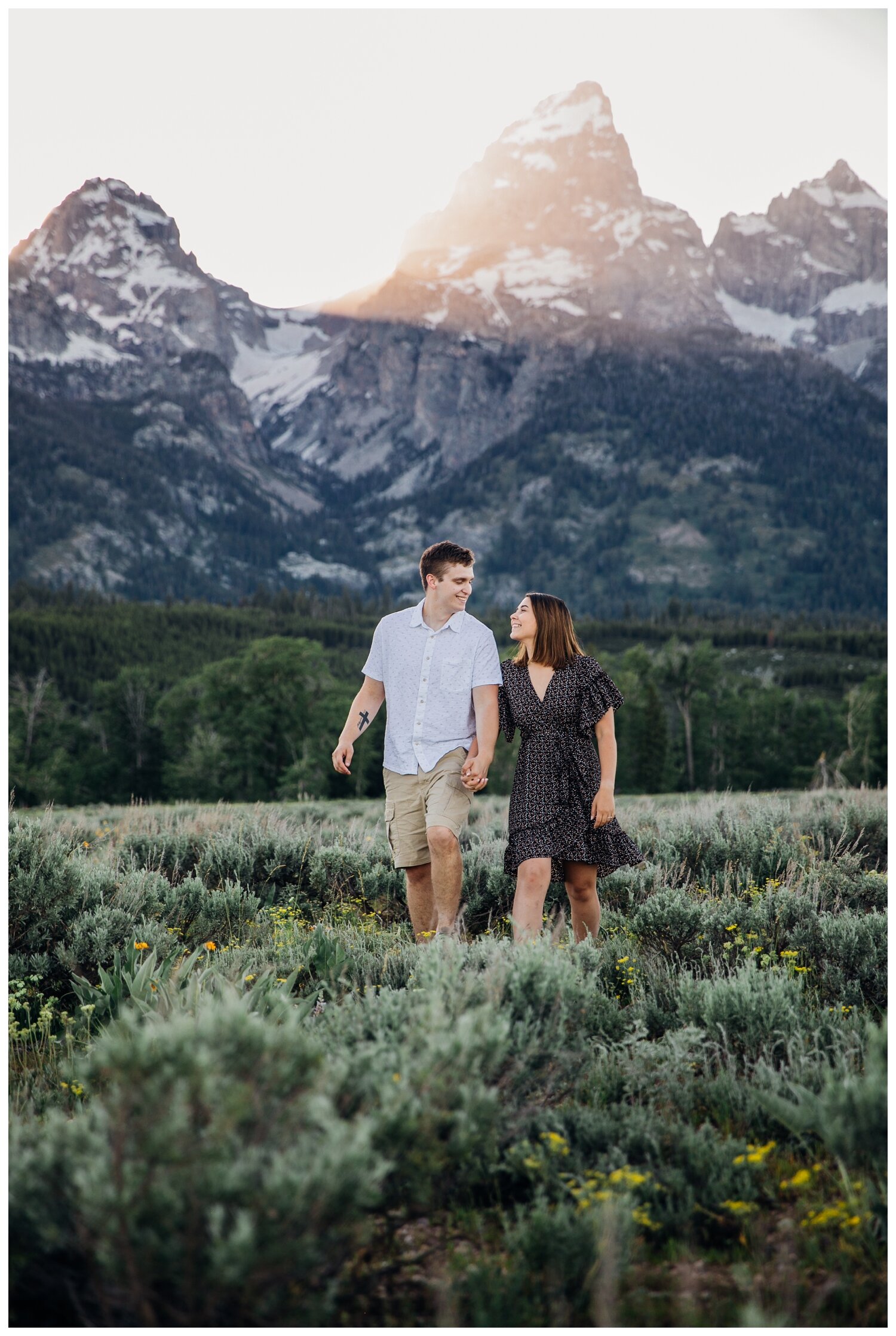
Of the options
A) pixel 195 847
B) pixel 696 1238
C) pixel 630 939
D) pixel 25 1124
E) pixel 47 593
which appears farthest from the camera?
pixel 47 593

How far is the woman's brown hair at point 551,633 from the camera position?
536 cm

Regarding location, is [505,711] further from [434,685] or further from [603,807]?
[603,807]

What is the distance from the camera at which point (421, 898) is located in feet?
18.3

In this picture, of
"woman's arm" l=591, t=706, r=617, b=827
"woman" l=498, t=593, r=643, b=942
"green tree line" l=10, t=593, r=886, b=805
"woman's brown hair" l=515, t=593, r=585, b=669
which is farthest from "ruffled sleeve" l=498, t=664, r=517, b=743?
"green tree line" l=10, t=593, r=886, b=805

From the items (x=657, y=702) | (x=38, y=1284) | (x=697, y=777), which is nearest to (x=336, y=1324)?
(x=38, y=1284)

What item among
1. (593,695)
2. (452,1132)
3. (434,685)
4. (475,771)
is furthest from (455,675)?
(452,1132)

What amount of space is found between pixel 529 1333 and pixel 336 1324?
54 cm

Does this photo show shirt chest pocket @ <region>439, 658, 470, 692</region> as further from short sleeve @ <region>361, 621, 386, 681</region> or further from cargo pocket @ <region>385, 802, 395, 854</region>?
cargo pocket @ <region>385, 802, 395, 854</region>

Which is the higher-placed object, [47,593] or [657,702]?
[47,593]

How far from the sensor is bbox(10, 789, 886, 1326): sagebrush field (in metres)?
2.30

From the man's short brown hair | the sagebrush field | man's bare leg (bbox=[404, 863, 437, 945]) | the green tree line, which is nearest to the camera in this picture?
the sagebrush field

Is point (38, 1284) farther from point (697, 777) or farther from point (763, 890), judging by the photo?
point (697, 777)

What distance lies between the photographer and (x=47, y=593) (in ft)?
523

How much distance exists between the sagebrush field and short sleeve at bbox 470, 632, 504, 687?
1.53 meters
